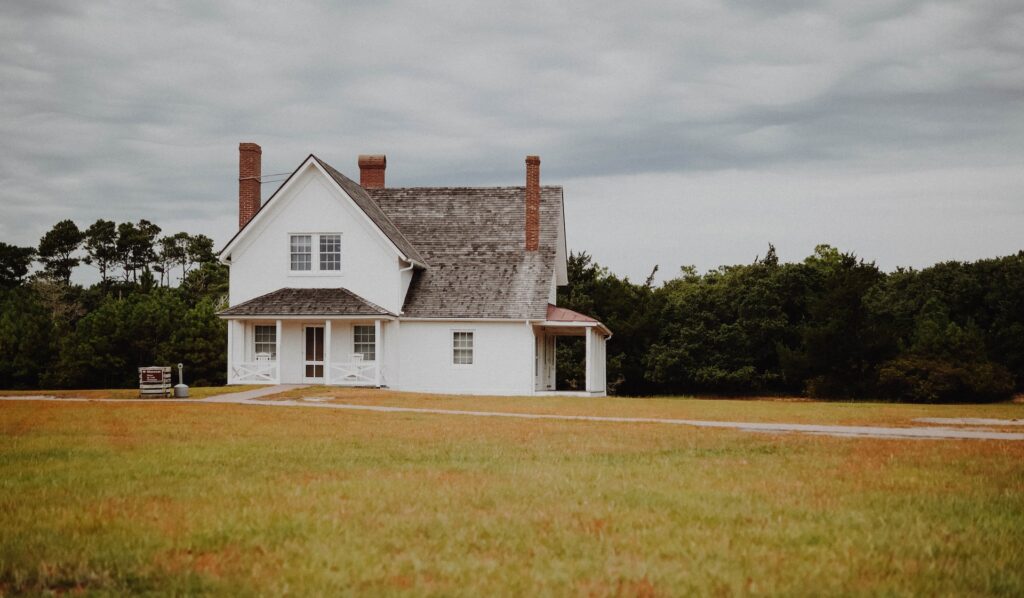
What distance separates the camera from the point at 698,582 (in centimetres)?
574

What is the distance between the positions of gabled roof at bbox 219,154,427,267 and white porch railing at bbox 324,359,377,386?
4.34 metres

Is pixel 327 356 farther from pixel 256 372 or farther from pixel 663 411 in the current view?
pixel 663 411

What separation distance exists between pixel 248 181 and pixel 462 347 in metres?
10.9

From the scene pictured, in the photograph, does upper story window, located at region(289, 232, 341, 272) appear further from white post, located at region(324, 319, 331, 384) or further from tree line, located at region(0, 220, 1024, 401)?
tree line, located at region(0, 220, 1024, 401)

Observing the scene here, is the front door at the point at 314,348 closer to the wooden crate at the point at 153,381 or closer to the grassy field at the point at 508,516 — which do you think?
the wooden crate at the point at 153,381

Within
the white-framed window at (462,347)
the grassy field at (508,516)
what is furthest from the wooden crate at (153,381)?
the grassy field at (508,516)

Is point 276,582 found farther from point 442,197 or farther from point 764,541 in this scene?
point 442,197

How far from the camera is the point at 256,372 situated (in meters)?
33.4

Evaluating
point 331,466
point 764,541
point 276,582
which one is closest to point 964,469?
point 764,541

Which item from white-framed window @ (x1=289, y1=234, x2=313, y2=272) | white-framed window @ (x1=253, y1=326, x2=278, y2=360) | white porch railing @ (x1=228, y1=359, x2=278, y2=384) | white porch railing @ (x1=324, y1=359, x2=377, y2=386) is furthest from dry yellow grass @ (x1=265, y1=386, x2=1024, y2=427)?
white-framed window @ (x1=289, y1=234, x2=313, y2=272)

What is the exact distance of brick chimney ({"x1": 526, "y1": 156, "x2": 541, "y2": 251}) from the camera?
120 feet

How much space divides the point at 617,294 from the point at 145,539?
42.8m

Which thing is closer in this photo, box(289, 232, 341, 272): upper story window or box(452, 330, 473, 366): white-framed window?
box(452, 330, 473, 366): white-framed window

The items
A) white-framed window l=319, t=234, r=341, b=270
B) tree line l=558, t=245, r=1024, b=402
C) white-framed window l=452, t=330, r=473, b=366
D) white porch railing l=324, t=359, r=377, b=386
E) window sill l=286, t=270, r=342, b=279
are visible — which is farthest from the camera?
tree line l=558, t=245, r=1024, b=402
